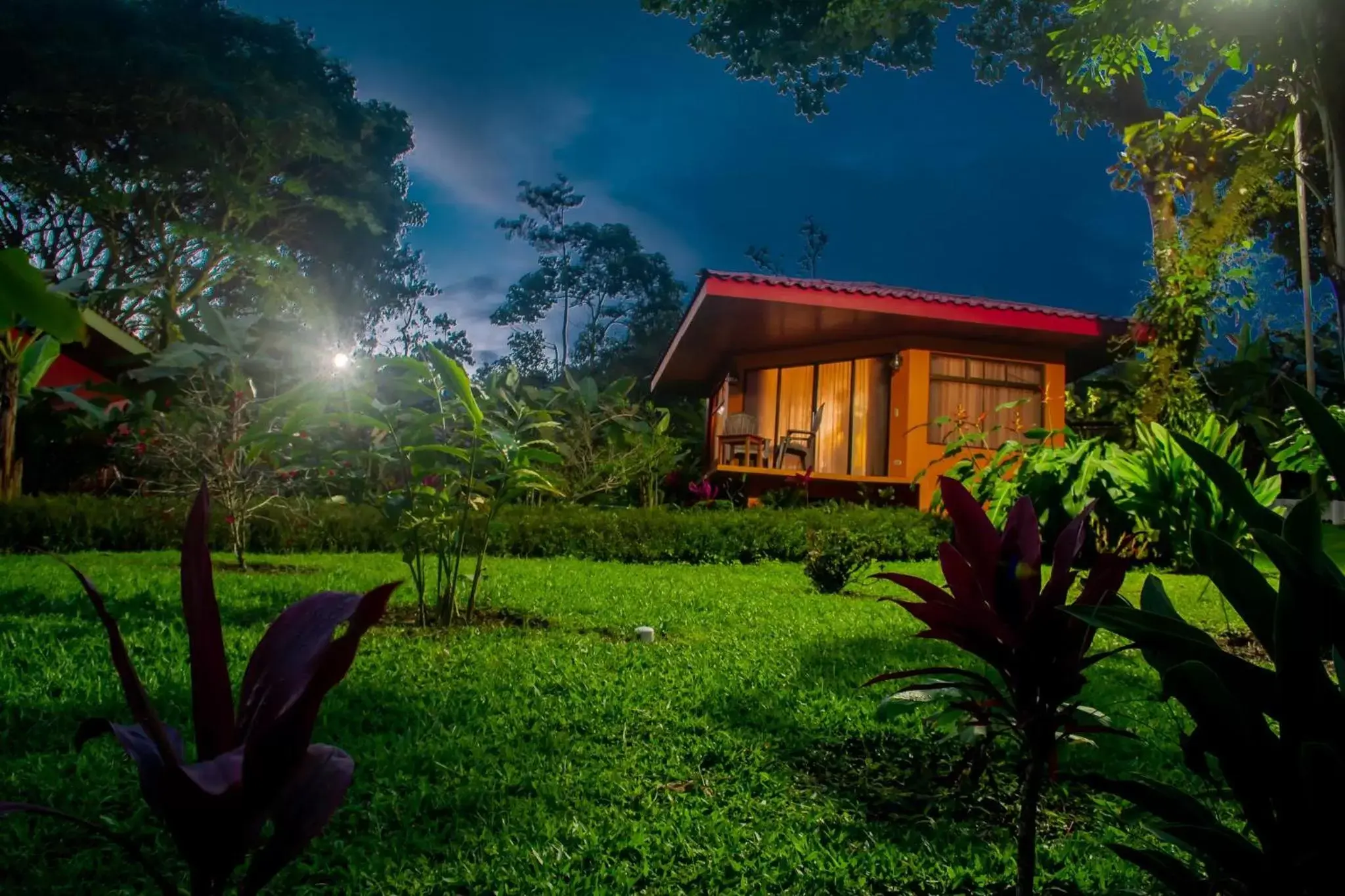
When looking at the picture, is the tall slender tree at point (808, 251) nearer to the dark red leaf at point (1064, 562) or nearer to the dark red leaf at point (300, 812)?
the dark red leaf at point (1064, 562)

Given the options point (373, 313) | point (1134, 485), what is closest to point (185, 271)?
point (373, 313)

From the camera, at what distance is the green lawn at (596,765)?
6.10 ft

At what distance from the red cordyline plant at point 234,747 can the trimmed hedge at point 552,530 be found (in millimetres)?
7766

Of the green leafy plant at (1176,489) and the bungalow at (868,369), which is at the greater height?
the bungalow at (868,369)

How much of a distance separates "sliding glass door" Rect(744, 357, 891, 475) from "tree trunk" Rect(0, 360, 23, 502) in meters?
10.1

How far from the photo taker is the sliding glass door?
14477mm

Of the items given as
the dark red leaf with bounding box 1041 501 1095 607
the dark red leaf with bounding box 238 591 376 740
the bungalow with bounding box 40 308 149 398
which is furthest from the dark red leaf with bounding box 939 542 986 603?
the bungalow with bounding box 40 308 149 398

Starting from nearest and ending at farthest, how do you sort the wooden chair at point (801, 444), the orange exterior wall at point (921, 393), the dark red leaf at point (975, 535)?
the dark red leaf at point (975, 535), the orange exterior wall at point (921, 393), the wooden chair at point (801, 444)

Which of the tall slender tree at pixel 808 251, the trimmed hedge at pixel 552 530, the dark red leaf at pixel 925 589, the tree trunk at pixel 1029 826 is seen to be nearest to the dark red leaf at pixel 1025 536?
the dark red leaf at pixel 925 589

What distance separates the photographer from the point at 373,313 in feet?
101

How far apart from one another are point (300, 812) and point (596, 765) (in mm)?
1697

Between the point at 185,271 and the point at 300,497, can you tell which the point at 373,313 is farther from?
the point at 300,497

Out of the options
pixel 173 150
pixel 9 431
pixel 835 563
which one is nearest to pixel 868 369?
pixel 835 563

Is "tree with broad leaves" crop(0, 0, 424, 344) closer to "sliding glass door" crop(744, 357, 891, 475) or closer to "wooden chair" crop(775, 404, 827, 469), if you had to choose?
"sliding glass door" crop(744, 357, 891, 475)
